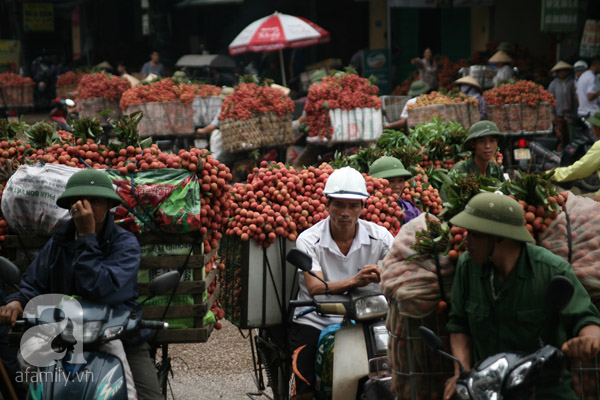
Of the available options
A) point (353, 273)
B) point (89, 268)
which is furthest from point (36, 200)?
point (353, 273)

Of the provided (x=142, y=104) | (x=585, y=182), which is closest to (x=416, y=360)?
(x=585, y=182)

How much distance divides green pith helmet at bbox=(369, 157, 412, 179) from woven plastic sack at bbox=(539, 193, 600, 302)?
237 centimetres

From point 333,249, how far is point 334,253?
3 centimetres

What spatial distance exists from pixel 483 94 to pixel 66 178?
→ 1043 cm

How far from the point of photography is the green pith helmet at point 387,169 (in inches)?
255

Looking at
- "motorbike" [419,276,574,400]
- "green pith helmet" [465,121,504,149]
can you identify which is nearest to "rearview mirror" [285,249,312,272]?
"motorbike" [419,276,574,400]

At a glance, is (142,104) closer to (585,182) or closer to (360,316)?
(585,182)

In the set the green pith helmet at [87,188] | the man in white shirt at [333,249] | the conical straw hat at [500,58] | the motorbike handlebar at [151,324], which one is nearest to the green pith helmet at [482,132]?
the man in white shirt at [333,249]

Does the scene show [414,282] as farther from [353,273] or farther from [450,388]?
[353,273]

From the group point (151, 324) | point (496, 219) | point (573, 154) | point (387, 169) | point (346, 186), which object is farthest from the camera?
point (573, 154)

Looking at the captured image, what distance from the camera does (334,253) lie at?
5223 millimetres

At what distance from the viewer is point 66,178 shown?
16.0 ft

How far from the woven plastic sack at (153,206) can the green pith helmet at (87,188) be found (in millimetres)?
478

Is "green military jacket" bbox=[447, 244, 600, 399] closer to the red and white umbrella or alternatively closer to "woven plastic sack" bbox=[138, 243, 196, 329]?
"woven plastic sack" bbox=[138, 243, 196, 329]
